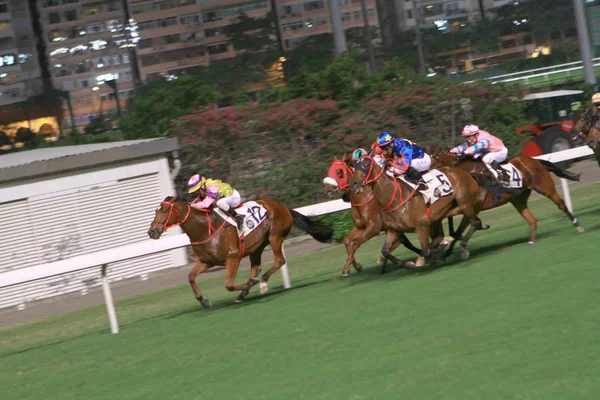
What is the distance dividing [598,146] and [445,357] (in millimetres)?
7314

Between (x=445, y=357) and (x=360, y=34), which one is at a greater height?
(x=360, y=34)

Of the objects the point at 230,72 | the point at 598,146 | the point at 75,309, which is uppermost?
the point at 230,72

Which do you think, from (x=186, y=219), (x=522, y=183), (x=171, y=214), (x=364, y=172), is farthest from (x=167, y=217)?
(x=522, y=183)

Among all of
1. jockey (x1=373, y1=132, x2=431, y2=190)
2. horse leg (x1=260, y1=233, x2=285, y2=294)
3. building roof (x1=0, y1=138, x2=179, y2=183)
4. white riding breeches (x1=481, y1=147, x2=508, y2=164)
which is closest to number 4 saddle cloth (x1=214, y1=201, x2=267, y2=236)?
horse leg (x1=260, y1=233, x2=285, y2=294)

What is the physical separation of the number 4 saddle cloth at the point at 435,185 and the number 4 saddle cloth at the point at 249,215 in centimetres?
183

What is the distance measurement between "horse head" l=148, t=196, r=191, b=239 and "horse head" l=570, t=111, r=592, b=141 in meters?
5.30

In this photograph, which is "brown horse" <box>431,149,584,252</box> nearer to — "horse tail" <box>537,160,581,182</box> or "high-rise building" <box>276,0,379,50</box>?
"horse tail" <box>537,160,581,182</box>

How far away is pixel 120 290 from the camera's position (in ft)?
53.9

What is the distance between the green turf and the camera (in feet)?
16.9

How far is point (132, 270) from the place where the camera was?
17.8m

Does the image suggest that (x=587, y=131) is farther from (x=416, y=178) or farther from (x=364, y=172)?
(x=364, y=172)

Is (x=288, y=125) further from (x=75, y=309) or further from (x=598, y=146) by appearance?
(x=598, y=146)

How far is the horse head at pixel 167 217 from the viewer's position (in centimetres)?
1019

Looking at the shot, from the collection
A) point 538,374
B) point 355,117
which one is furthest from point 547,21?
point 538,374
